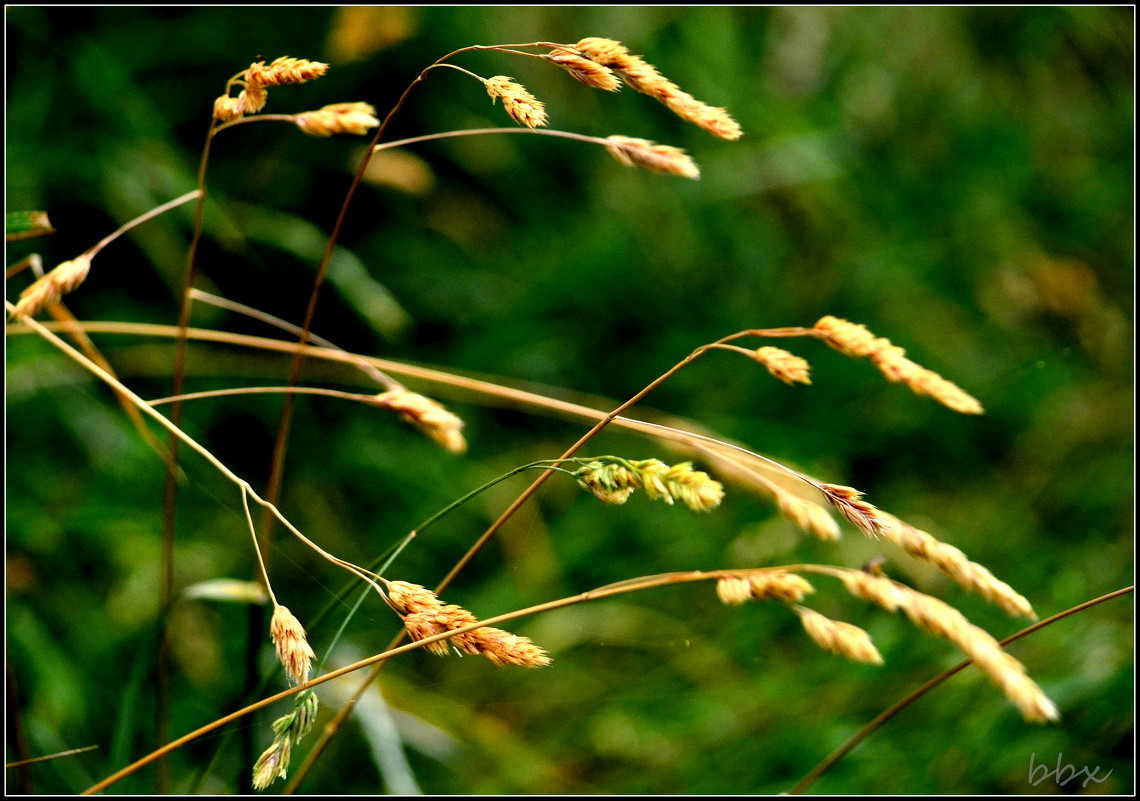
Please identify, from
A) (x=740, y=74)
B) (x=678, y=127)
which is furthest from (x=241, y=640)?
(x=740, y=74)

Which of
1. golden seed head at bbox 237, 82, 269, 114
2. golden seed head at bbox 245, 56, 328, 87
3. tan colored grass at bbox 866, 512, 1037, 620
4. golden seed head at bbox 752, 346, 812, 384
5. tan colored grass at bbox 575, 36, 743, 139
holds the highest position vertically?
tan colored grass at bbox 575, 36, 743, 139

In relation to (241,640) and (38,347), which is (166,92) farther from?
(241,640)

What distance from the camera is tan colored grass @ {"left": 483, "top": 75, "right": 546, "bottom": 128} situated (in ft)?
1.79

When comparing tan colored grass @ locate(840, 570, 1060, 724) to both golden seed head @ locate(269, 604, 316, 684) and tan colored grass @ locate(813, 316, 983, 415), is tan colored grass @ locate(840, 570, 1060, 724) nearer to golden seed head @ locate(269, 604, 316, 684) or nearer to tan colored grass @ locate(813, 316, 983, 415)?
tan colored grass @ locate(813, 316, 983, 415)

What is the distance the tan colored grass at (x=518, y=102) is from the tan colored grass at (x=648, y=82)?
0.22ft

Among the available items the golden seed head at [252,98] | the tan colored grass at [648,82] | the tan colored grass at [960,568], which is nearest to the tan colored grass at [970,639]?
the tan colored grass at [960,568]

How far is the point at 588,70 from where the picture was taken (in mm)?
577

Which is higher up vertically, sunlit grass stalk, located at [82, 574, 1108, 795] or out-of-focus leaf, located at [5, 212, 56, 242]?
out-of-focus leaf, located at [5, 212, 56, 242]

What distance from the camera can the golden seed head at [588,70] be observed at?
1.86 feet

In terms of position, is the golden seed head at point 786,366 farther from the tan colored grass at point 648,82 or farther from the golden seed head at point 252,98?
the golden seed head at point 252,98

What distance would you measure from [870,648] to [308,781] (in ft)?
3.01

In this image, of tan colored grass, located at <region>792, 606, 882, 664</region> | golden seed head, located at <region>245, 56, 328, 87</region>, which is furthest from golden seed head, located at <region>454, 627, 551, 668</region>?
golden seed head, located at <region>245, 56, 328, 87</region>

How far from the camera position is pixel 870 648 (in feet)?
1.85

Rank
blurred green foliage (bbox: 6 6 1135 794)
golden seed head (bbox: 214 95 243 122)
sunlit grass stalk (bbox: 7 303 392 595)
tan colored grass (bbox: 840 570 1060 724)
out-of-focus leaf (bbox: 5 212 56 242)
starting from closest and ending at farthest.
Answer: tan colored grass (bbox: 840 570 1060 724) → sunlit grass stalk (bbox: 7 303 392 595) → golden seed head (bbox: 214 95 243 122) → out-of-focus leaf (bbox: 5 212 56 242) → blurred green foliage (bbox: 6 6 1135 794)
